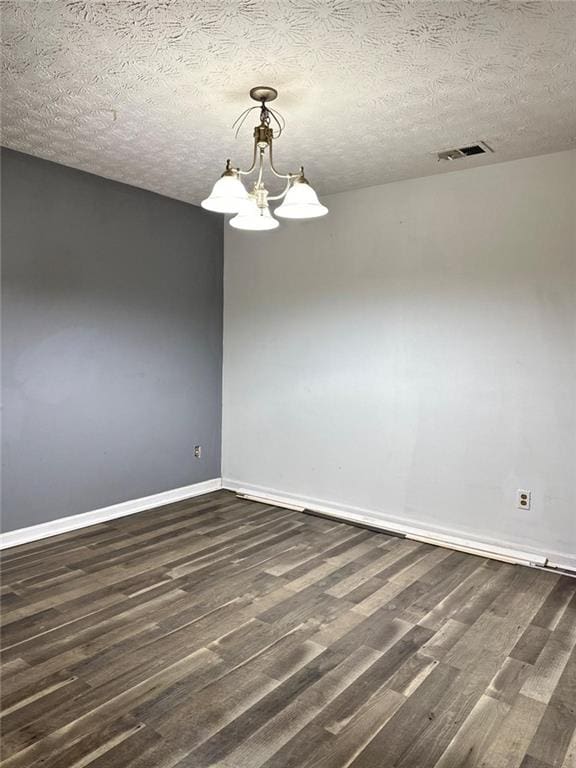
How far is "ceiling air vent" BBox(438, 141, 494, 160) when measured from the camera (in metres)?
3.20

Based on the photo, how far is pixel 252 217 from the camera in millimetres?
2520

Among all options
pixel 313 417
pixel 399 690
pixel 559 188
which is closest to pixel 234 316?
pixel 313 417

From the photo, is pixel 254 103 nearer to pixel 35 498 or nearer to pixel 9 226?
pixel 9 226

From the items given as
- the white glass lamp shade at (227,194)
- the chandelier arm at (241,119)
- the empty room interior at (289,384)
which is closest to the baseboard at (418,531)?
the empty room interior at (289,384)

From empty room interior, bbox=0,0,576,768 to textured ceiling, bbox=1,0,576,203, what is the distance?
2cm

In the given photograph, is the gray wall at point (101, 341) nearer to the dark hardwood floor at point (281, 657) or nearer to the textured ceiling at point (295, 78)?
the textured ceiling at point (295, 78)

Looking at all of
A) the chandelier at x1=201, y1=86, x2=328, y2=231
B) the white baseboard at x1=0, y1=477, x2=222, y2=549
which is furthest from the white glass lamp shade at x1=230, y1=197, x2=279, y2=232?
the white baseboard at x1=0, y1=477, x2=222, y2=549

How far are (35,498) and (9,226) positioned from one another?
180cm

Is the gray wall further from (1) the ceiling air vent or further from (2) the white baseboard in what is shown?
(1) the ceiling air vent

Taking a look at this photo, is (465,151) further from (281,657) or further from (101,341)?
(281,657)

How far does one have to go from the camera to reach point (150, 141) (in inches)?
125

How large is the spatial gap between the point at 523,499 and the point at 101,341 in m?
3.13

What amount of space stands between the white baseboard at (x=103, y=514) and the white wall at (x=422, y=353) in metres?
0.40

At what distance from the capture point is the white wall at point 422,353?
3332mm
